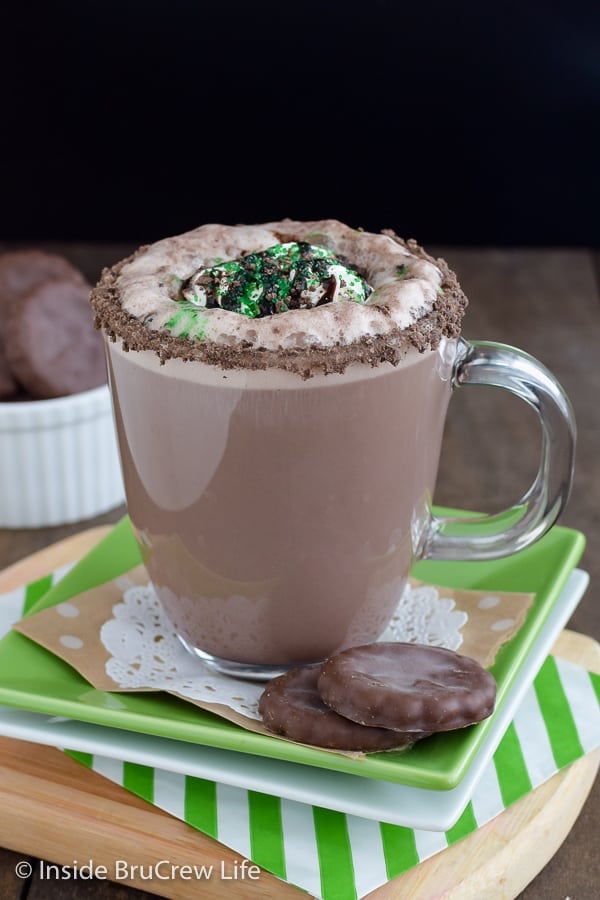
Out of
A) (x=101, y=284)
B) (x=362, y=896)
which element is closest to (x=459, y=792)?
(x=362, y=896)

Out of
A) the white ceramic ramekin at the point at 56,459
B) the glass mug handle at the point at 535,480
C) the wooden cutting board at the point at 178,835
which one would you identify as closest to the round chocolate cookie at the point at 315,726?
the wooden cutting board at the point at 178,835

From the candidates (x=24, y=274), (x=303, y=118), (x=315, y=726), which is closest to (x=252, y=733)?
(x=315, y=726)

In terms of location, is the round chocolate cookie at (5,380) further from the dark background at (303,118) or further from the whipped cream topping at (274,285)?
the dark background at (303,118)

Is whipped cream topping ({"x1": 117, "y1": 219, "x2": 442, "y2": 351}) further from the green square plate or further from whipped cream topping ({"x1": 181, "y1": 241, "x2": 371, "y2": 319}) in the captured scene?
the green square plate

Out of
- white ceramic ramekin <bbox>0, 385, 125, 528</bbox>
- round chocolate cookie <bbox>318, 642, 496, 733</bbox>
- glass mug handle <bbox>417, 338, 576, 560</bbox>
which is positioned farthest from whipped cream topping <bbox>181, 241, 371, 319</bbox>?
white ceramic ramekin <bbox>0, 385, 125, 528</bbox>

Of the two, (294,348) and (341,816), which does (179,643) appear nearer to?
(341,816)

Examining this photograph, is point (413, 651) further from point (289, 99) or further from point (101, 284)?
point (289, 99)

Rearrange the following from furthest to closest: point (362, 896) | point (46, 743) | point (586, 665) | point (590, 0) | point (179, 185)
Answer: point (179, 185)
point (590, 0)
point (586, 665)
point (46, 743)
point (362, 896)
